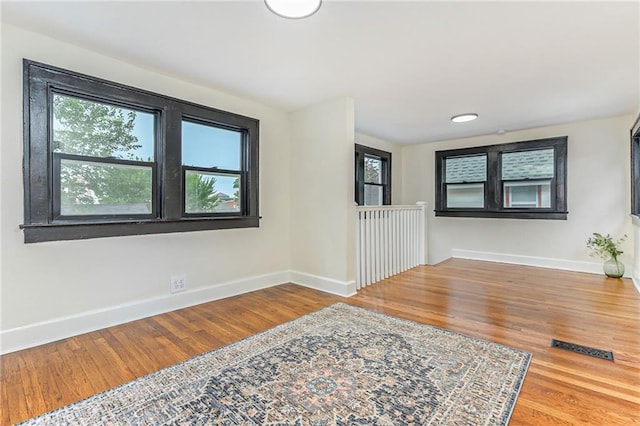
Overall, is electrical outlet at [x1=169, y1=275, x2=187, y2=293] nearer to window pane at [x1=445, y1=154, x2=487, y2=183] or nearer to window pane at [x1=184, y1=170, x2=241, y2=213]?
window pane at [x1=184, y1=170, x2=241, y2=213]

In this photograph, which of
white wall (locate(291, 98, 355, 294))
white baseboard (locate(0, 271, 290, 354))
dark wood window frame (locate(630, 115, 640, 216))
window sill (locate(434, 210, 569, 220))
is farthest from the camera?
window sill (locate(434, 210, 569, 220))

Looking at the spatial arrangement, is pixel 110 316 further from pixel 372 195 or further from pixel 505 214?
pixel 505 214

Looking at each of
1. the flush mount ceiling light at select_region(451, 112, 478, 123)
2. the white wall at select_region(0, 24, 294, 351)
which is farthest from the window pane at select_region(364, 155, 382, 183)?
the white wall at select_region(0, 24, 294, 351)

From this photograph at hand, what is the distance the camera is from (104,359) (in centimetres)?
205

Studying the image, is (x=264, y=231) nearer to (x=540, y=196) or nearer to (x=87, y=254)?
(x=87, y=254)

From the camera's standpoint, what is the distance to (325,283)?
144 inches

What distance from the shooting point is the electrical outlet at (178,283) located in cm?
297

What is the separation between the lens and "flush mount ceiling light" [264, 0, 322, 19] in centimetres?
180

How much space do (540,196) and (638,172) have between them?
1.17 meters

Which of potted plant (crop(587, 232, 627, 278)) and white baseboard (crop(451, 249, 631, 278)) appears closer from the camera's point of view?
potted plant (crop(587, 232, 627, 278))

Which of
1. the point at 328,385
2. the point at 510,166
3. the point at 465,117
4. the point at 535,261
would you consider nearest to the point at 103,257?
the point at 328,385

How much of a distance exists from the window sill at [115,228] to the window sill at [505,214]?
4032mm

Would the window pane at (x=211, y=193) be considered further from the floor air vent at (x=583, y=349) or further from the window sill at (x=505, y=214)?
the window sill at (x=505, y=214)

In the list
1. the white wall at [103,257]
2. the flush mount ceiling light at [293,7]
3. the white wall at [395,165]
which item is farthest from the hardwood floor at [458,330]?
the white wall at [395,165]
